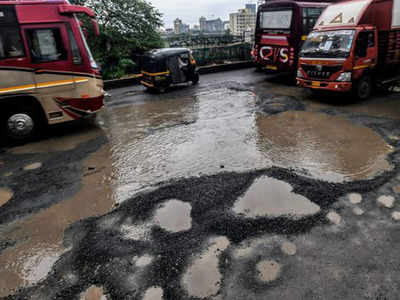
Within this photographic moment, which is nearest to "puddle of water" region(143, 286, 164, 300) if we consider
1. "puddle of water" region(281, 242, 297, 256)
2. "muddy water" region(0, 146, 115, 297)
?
"muddy water" region(0, 146, 115, 297)

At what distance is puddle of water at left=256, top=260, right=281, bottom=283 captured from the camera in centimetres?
298

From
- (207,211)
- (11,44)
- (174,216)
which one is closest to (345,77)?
(207,211)

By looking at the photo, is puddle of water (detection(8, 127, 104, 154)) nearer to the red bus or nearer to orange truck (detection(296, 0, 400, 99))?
orange truck (detection(296, 0, 400, 99))

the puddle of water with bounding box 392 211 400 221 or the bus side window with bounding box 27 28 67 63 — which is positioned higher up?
the bus side window with bounding box 27 28 67 63

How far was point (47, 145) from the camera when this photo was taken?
6.90 m

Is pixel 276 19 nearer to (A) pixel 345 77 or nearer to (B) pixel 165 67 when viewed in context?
(A) pixel 345 77

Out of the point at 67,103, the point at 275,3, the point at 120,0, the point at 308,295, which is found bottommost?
the point at 308,295

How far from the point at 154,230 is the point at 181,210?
1.78ft

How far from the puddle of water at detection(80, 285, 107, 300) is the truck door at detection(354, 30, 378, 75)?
30.1 ft

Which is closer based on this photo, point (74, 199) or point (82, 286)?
point (82, 286)

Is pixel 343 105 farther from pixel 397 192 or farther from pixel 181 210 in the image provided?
pixel 181 210

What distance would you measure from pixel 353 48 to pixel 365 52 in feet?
2.21


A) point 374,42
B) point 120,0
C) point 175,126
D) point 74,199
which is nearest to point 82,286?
point 74,199

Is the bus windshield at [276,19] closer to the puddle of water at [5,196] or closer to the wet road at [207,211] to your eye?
the wet road at [207,211]
